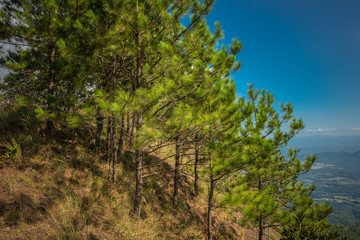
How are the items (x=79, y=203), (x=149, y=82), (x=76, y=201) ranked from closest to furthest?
1. (x=76, y=201)
2. (x=79, y=203)
3. (x=149, y=82)

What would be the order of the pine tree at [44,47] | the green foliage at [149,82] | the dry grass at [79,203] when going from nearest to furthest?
1. the dry grass at [79,203]
2. the green foliage at [149,82]
3. the pine tree at [44,47]

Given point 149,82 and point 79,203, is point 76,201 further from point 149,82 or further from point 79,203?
point 149,82

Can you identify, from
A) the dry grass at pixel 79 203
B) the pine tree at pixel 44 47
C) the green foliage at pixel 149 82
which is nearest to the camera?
the dry grass at pixel 79 203

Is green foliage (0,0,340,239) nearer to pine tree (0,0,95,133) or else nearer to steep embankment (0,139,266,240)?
pine tree (0,0,95,133)

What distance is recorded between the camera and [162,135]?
10.2ft

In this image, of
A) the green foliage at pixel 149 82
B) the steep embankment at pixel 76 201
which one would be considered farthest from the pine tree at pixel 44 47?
the steep embankment at pixel 76 201

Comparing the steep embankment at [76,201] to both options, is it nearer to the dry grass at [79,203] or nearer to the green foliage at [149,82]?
the dry grass at [79,203]

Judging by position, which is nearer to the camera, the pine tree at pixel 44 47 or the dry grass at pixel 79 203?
the dry grass at pixel 79 203

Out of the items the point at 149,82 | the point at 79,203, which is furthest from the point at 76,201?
the point at 149,82

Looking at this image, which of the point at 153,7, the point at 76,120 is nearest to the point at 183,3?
the point at 153,7

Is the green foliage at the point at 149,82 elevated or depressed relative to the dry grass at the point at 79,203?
elevated

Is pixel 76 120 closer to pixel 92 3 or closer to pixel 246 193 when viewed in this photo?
pixel 92 3

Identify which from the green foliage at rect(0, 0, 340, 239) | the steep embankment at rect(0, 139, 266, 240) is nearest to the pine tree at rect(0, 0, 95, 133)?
the green foliage at rect(0, 0, 340, 239)

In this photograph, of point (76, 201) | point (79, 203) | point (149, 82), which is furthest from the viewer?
point (149, 82)
